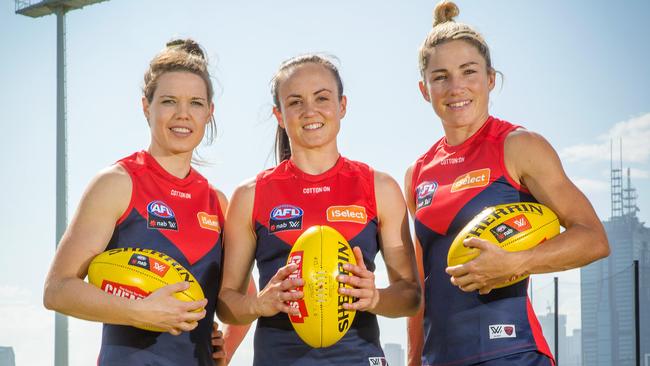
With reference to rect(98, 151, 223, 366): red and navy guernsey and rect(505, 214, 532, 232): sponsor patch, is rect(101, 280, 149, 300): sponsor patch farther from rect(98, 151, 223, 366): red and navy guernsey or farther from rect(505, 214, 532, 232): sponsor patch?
rect(505, 214, 532, 232): sponsor patch

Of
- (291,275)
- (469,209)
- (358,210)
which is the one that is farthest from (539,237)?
(291,275)

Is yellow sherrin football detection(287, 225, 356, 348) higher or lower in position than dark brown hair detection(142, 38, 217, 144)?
lower

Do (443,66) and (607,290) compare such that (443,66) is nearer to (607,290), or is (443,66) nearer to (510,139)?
(510,139)

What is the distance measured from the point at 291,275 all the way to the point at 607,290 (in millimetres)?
12923

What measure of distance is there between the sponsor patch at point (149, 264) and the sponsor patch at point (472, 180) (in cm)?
165

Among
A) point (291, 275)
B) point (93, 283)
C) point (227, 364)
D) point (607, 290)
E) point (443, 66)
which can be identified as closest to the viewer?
point (291, 275)

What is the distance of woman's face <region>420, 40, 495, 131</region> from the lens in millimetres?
4109

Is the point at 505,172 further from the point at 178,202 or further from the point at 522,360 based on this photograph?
the point at 178,202

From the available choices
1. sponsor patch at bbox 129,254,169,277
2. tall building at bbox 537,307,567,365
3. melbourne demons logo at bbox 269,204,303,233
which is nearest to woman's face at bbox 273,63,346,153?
melbourne demons logo at bbox 269,204,303,233

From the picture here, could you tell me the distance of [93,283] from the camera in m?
3.84

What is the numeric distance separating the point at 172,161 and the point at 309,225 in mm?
1028

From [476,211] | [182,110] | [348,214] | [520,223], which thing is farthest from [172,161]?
[520,223]

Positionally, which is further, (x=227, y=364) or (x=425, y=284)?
(x=227, y=364)

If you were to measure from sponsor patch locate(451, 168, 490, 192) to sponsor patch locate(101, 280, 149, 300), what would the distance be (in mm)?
1787
